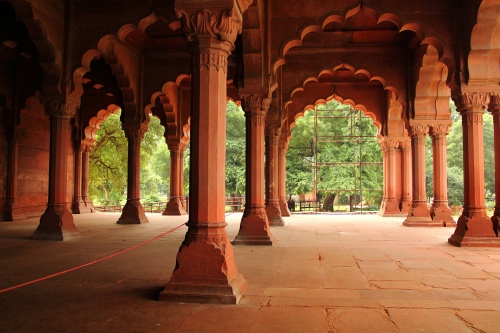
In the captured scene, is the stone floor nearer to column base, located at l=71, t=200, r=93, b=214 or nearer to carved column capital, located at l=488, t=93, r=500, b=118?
carved column capital, located at l=488, t=93, r=500, b=118

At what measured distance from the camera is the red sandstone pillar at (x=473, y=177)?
934 cm

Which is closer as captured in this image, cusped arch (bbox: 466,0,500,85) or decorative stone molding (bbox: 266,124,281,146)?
cusped arch (bbox: 466,0,500,85)

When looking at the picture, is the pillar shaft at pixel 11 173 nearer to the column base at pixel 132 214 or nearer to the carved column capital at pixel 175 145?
the column base at pixel 132 214

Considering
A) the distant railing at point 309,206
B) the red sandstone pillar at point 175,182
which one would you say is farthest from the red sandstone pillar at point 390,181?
the red sandstone pillar at point 175,182

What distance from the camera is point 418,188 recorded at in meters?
14.4

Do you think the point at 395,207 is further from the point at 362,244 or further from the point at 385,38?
the point at 362,244

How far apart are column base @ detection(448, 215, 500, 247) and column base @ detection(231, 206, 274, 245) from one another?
4.02m

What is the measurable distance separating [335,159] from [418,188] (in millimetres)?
14103

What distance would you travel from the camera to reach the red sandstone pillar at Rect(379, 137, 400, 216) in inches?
742

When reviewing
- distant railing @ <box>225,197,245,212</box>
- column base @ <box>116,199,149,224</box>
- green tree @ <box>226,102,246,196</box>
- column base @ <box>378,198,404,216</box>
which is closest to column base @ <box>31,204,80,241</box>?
column base @ <box>116,199,149,224</box>

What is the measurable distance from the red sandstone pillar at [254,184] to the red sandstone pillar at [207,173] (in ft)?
13.7

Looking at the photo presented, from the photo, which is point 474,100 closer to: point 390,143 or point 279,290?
point 279,290

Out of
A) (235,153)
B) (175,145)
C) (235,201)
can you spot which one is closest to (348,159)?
(235,201)

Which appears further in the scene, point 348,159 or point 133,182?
point 348,159
